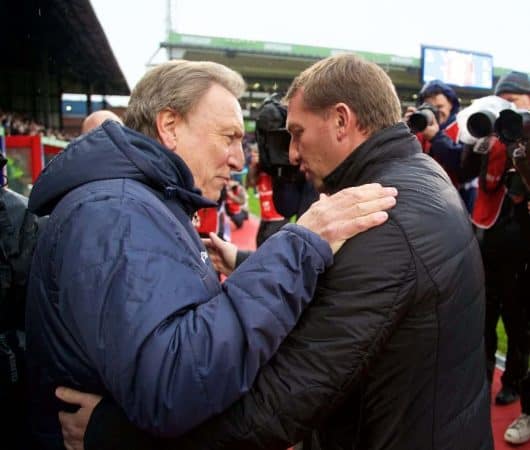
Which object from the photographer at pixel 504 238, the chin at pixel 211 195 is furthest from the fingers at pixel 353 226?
the photographer at pixel 504 238

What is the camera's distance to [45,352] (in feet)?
3.92

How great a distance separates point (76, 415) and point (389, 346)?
0.76 m

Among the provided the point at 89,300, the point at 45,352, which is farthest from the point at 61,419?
the point at 89,300

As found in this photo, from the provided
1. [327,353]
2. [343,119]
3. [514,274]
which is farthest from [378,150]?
[514,274]

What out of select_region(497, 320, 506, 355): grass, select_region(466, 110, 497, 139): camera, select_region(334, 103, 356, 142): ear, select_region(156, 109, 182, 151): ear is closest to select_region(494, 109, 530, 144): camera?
select_region(466, 110, 497, 139): camera

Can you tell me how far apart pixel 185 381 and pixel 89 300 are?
246 millimetres

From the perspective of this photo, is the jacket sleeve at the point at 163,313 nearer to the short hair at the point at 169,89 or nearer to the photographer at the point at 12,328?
the short hair at the point at 169,89

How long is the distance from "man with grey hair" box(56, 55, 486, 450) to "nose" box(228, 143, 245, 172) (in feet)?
1.04

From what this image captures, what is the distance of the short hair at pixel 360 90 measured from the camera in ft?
4.65

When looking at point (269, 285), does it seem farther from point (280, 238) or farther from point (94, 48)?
point (94, 48)

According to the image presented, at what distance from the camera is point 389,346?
1.17 meters

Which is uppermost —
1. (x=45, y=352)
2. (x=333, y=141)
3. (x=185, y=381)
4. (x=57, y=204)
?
(x=333, y=141)

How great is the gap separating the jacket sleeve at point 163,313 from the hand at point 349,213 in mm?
93

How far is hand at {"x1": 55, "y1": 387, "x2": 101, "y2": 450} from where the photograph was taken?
3.78 ft
